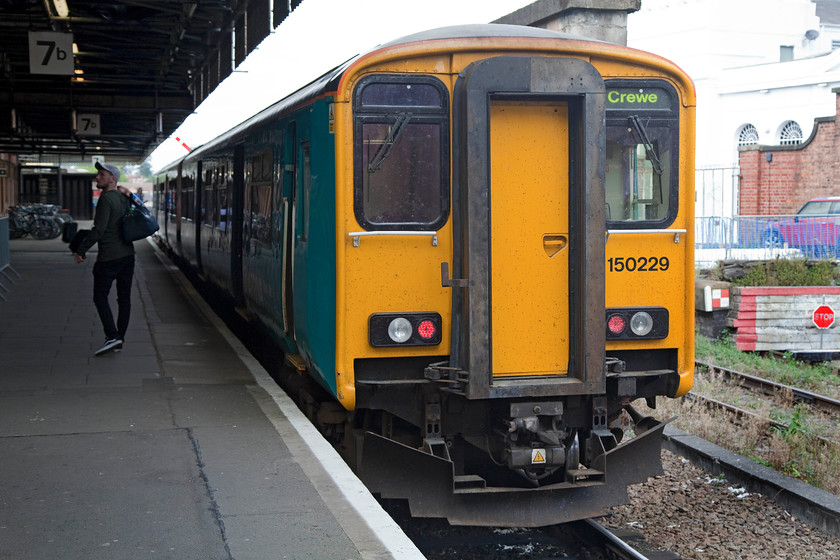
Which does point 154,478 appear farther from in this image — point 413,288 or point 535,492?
point 535,492

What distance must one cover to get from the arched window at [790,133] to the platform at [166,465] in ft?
107

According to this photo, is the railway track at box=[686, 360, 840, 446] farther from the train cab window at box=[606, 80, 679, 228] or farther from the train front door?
the train front door

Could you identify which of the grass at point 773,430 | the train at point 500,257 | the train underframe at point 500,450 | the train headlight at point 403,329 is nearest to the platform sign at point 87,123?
the grass at point 773,430

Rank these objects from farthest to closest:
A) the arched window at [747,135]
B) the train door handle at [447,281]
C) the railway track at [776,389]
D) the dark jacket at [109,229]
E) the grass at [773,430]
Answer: the arched window at [747,135]
the railway track at [776,389]
the dark jacket at [109,229]
the grass at [773,430]
the train door handle at [447,281]

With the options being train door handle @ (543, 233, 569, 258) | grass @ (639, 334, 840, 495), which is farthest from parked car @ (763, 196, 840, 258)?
train door handle @ (543, 233, 569, 258)

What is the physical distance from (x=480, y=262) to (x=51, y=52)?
11453 millimetres

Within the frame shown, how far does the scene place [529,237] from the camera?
20.0ft

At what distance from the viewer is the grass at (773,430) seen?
8.28 meters

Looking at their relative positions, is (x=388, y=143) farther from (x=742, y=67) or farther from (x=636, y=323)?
(x=742, y=67)

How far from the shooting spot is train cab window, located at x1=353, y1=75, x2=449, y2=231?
19.8 ft

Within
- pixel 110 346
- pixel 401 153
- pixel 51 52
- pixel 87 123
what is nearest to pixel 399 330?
pixel 401 153

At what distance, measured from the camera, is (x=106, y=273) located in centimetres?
962

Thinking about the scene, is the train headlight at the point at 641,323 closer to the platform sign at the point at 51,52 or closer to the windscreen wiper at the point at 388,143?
the windscreen wiper at the point at 388,143

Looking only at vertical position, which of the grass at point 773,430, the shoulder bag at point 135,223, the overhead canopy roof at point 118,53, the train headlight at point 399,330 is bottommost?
the grass at point 773,430
